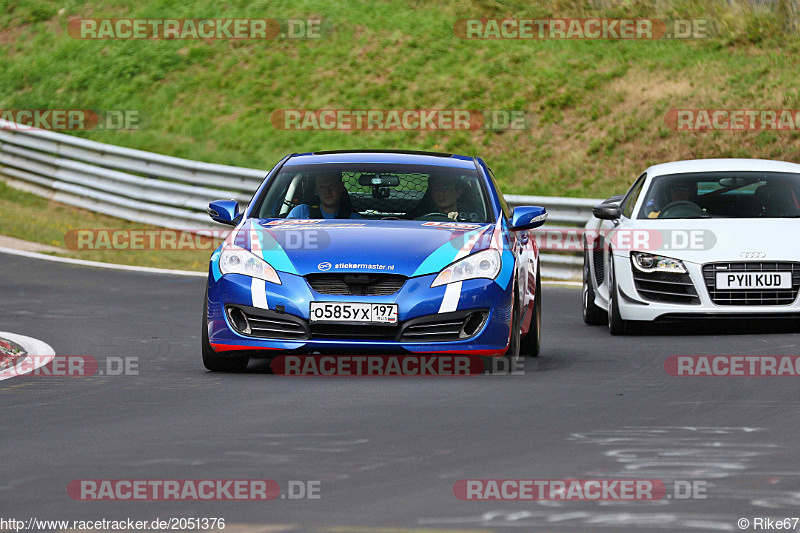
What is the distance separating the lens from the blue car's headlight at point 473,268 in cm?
950

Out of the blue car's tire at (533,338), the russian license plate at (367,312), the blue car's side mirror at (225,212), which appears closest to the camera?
the russian license plate at (367,312)

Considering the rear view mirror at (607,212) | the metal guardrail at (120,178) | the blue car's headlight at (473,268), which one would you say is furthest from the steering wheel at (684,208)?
the metal guardrail at (120,178)

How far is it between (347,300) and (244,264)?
75 centimetres

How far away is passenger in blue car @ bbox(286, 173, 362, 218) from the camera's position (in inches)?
412

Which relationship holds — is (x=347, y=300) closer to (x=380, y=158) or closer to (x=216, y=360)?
(x=216, y=360)

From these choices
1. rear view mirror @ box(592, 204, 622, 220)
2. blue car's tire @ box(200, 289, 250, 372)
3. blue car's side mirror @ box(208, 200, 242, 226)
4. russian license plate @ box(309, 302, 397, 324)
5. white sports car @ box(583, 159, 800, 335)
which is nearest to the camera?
russian license plate @ box(309, 302, 397, 324)

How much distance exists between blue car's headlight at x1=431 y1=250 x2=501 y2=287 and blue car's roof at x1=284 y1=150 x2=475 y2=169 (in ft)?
5.02

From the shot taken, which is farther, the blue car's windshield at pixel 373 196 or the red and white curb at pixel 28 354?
the blue car's windshield at pixel 373 196

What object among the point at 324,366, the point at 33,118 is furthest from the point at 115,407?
the point at 33,118

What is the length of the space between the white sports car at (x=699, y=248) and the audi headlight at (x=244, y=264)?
4.11m

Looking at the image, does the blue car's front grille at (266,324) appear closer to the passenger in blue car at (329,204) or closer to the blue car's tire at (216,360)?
the blue car's tire at (216,360)

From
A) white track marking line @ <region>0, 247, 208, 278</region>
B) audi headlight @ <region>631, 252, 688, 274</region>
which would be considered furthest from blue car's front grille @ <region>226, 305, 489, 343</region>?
white track marking line @ <region>0, 247, 208, 278</region>

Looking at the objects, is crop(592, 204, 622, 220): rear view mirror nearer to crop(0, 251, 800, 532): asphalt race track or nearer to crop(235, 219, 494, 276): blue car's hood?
crop(0, 251, 800, 532): asphalt race track

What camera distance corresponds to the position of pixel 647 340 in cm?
1240
